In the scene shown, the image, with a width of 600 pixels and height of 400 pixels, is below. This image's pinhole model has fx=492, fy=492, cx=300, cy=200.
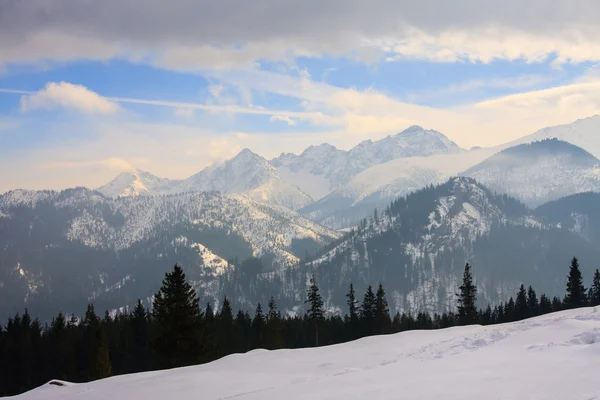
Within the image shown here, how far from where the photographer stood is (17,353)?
7262 cm

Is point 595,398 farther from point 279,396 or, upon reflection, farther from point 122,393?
point 122,393

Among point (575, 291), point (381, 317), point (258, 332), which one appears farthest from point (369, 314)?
point (575, 291)

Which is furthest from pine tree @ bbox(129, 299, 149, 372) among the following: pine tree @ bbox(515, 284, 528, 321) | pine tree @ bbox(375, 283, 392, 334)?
pine tree @ bbox(515, 284, 528, 321)

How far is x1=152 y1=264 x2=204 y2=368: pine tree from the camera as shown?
A: 44312 mm

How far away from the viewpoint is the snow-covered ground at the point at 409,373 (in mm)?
16125

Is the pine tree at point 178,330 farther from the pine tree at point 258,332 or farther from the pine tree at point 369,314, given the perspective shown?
the pine tree at point 369,314

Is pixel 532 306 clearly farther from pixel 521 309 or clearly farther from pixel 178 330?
pixel 178 330

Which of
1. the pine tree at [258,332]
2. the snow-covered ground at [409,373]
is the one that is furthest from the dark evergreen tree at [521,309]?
the snow-covered ground at [409,373]

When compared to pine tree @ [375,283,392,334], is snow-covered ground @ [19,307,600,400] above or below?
above

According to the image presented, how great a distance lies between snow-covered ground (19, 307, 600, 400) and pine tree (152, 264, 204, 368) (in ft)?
45.9

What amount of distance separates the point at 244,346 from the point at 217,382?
68.9 metres

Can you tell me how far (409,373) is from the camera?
19.6 meters

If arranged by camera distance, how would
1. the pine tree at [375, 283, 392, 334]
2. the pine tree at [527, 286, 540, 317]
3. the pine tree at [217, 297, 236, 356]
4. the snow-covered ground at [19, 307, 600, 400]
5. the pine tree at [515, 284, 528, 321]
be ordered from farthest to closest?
the pine tree at [527, 286, 540, 317], the pine tree at [515, 284, 528, 321], the pine tree at [375, 283, 392, 334], the pine tree at [217, 297, 236, 356], the snow-covered ground at [19, 307, 600, 400]

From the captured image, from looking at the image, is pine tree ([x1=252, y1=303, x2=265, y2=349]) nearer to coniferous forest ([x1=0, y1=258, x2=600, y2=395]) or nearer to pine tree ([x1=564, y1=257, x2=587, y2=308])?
coniferous forest ([x1=0, y1=258, x2=600, y2=395])
